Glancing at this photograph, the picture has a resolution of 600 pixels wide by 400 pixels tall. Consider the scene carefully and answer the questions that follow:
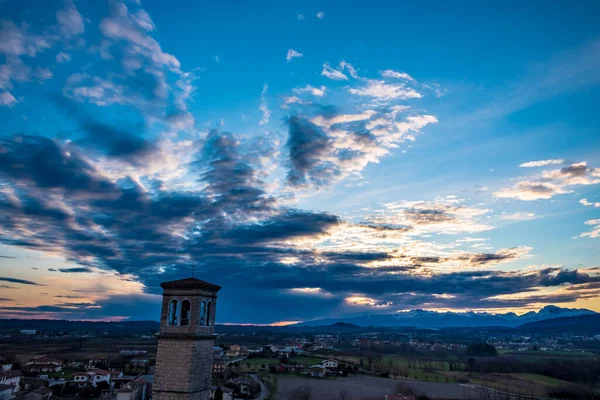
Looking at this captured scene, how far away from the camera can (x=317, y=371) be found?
8081cm

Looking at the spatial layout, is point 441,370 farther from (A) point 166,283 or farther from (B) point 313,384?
(A) point 166,283

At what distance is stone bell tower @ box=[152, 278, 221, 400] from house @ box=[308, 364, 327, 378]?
67170 mm

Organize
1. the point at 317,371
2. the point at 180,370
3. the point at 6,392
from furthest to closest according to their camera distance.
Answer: the point at 317,371
the point at 6,392
the point at 180,370

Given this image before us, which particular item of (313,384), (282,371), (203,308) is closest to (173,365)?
(203,308)

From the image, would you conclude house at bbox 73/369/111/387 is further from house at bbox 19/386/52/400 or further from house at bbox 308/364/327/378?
house at bbox 308/364/327/378

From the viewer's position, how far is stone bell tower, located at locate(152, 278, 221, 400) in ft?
50.7

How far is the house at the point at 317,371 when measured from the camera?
78750mm

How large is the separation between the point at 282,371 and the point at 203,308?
238ft

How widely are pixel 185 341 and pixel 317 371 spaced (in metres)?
71.0

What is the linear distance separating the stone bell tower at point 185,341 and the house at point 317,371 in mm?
67170

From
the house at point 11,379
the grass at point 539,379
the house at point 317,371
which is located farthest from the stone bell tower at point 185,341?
the grass at point 539,379

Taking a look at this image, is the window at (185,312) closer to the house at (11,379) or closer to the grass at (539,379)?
the house at (11,379)

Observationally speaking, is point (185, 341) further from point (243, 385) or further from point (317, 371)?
point (317, 371)


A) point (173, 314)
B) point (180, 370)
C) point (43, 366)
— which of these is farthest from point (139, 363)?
point (180, 370)
